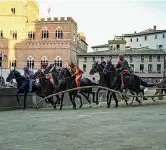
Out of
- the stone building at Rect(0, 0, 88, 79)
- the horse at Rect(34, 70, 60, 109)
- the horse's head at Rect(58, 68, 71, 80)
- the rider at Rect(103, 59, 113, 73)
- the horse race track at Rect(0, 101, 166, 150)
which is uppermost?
the stone building at Rect(0, 0, 88, 79)

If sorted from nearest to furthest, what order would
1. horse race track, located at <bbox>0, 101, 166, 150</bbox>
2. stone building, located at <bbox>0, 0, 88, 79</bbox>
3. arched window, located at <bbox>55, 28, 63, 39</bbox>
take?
horse race track, located at <bbox>0, 101, 166, 150</bbox> → stone building, located at <bbox>0, 0, 88, 79</bbox> → arched window, located at <bbox>55, 28, 63, 39</bbox>

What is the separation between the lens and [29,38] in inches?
2825

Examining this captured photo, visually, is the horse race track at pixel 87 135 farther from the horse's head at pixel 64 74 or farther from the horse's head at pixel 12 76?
the horse's head at pixel 12 76

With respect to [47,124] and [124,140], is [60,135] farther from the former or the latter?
[47,124]

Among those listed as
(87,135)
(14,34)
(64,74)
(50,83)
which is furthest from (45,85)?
(14,34)

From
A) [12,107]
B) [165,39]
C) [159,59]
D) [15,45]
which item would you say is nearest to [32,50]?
[15,45]

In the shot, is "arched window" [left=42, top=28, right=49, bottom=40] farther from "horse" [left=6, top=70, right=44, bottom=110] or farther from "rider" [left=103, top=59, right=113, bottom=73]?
"rider" [left=103, top=59, right=113, bottom=73]

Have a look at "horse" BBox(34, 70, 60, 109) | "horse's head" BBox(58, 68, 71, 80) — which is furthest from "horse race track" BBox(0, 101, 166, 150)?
"horse" BBox(34, 70, 60, 109)

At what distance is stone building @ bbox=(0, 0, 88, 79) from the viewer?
232 feet

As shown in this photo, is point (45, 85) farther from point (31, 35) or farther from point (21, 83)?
point (31, 35)

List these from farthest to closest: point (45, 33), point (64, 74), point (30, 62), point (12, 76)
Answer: point (45, 33)
point (30, 62)
point (12, 76)
point (64, 74)

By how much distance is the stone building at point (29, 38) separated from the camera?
232ft

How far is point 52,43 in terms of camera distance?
7088cm

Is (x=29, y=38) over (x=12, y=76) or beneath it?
over
